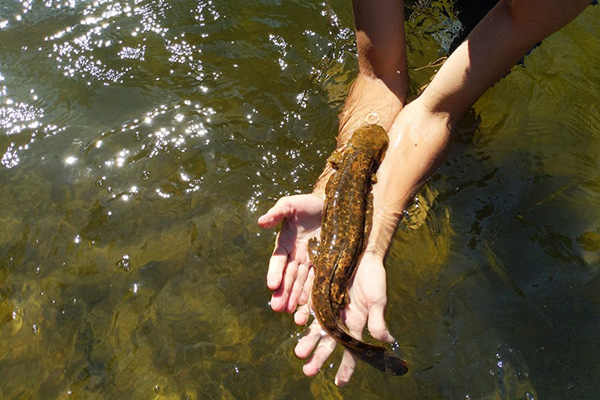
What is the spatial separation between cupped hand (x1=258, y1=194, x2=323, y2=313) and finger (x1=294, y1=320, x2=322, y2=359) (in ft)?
0.79

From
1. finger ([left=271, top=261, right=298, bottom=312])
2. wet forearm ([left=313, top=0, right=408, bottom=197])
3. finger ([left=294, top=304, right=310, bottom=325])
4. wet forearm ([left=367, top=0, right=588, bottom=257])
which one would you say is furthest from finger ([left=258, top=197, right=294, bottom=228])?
wet forearm ([left=313, top=0, right=408, bottom=197])

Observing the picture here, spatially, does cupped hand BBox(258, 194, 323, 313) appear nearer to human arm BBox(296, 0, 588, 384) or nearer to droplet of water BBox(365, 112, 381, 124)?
human arm BBox(296, 0, 588, 384)

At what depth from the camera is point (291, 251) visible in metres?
3.51

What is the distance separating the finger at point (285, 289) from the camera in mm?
3328

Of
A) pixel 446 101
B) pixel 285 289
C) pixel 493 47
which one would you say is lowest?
pixel 285 289

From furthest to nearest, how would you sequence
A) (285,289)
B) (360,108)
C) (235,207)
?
(360,108) → (235,207) → (285,289)

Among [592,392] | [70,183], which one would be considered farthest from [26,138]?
[592,392]

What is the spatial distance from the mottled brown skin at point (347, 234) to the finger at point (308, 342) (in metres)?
0.05

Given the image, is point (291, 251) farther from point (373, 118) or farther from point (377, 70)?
point (377, 70)

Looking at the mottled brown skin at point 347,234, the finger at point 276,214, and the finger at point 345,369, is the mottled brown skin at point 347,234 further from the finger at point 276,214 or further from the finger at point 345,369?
the finger at point 276,214

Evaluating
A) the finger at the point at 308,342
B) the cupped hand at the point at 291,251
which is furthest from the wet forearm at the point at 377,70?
the finger at the point at 308,342

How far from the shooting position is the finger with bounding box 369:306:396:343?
294 cm

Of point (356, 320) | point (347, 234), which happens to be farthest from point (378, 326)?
point (347, 234)

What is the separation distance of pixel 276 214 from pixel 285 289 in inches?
19.2
